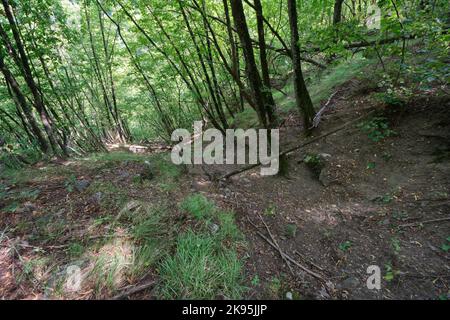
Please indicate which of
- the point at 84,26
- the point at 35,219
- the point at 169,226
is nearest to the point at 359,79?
the point at 169,226

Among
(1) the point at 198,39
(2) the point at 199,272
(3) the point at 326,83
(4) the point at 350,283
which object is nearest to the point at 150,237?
(2) the point at 199,272

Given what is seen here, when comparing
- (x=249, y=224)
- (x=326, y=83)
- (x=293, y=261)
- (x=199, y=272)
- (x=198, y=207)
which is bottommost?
(x=293, y=261)

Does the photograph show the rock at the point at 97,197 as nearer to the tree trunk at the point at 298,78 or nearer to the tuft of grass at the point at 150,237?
the tuft of grass at the point at 150,237

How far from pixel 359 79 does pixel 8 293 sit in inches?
280

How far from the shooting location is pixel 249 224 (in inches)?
117

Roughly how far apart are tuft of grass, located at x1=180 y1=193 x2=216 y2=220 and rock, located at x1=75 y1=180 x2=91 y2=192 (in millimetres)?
1385

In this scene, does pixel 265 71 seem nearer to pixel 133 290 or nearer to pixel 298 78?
pixel 298 78

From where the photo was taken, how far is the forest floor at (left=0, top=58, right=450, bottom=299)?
6.21ft

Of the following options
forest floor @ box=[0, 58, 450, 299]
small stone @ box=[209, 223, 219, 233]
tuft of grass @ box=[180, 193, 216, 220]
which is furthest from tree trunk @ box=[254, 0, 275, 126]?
small stone @ box=[209, 223, 219, 233]

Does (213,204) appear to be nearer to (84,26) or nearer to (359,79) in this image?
(359,79)

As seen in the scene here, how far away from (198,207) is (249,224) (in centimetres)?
74
